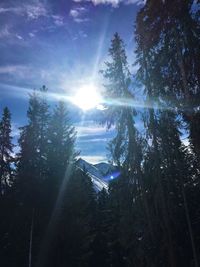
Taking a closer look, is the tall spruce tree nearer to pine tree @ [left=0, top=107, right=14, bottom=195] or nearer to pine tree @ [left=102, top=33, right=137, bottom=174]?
pine tree @ [left=102, top=33, right=137, bottom=174]

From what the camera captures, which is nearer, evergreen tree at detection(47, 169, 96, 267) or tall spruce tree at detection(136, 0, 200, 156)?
tall spruce tree at detection(136, 0, 200, 156)

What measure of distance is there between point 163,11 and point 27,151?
59.0ft

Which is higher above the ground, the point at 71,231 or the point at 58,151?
the point at 58,151

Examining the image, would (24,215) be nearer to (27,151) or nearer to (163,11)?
(27,151)

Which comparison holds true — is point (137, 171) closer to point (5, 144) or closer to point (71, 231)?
point (71, 231)

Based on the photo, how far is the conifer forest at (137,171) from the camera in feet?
40.3

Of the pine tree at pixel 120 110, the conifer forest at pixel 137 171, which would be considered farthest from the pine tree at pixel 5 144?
the pine tree at pixel 120 110

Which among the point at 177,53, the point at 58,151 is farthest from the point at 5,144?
the point at 177,53

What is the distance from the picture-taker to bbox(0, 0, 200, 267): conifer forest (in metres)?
12.3

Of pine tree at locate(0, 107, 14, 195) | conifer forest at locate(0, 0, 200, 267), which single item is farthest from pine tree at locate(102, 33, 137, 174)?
pine tree at locate(0, 107, 14, 195)

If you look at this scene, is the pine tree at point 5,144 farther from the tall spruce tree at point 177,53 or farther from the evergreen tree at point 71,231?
the tall spruce tree at point 177,53

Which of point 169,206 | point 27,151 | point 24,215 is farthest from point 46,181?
point 169,206

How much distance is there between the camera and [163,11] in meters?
12.1

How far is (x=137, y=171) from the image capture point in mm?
18750
